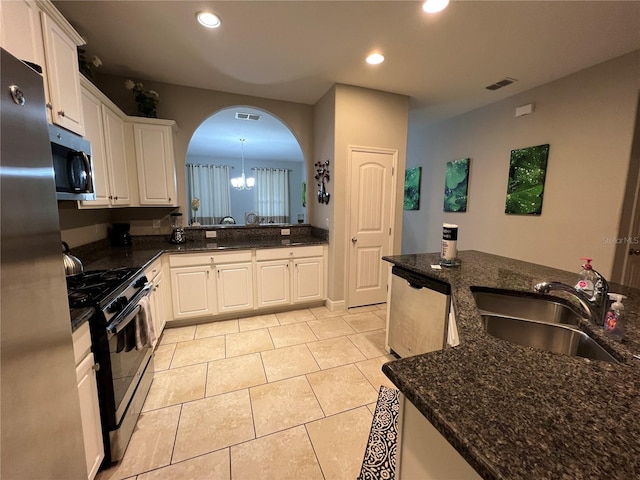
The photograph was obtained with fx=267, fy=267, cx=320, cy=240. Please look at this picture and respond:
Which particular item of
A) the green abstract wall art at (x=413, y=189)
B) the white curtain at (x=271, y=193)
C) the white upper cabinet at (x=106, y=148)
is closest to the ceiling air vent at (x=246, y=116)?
the white upper cabinet at (x=106, y=148)

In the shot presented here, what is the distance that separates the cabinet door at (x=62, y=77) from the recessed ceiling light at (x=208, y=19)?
84cm

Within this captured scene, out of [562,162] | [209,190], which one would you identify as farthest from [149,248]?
[209,190]

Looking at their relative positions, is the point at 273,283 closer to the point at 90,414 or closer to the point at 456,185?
the point at 90,414

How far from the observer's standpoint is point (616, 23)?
1.97 metres

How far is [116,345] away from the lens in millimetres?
1453

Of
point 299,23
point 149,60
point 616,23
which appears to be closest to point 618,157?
point 616,23

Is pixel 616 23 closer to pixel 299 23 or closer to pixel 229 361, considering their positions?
pixel 299 23

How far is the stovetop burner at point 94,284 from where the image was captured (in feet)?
4.27

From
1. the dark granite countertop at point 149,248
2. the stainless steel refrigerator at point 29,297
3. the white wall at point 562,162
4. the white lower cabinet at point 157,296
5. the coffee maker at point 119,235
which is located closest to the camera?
the stainless steel refrigerator at point 29,297

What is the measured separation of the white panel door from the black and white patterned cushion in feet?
5.44

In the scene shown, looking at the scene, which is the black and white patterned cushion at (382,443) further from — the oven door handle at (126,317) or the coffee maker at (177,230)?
the coffee maker at (177,230)

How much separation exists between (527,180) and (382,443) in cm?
321

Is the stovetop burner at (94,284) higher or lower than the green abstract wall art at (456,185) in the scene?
lower

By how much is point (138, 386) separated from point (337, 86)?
10.9 feet
